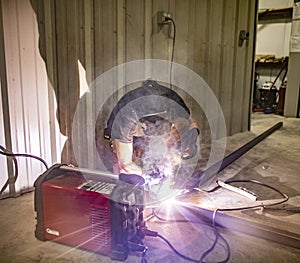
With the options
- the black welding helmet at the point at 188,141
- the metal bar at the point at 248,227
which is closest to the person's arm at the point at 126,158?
the black welding helmet at the point at 188,141

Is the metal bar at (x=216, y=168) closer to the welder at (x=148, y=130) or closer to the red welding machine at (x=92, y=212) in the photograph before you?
the welder at (x=148, y=130)

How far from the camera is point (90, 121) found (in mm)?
2395

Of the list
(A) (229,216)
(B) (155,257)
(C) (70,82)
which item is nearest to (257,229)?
(A) (229,216)

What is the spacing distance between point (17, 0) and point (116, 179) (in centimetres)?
120

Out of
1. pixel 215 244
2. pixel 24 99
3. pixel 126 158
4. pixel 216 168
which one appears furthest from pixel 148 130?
pixel 216 168

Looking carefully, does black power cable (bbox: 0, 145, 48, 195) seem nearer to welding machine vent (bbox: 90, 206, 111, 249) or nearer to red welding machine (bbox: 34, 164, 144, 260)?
red welding machine (bbox: 34, 164, 144, 260)

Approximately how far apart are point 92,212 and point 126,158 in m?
0.38

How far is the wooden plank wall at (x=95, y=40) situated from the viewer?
6.65 feet

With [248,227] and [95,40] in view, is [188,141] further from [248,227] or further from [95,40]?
[95,40]

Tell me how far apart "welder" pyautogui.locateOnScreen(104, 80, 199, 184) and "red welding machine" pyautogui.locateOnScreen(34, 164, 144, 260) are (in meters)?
0.22

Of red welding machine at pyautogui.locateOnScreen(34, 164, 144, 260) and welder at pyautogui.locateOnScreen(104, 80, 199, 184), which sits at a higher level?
welder at pyautogui.locateOnScreen(104, 80, 199, 184)

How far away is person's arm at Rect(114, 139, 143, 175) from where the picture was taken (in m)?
1.72

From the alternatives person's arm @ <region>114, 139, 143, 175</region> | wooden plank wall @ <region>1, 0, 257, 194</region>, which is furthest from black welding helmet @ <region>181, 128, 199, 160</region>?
wooden plank wall @ <region>1, 0, 257, 194</region>

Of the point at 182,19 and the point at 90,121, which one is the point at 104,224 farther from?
the point at 182,19
